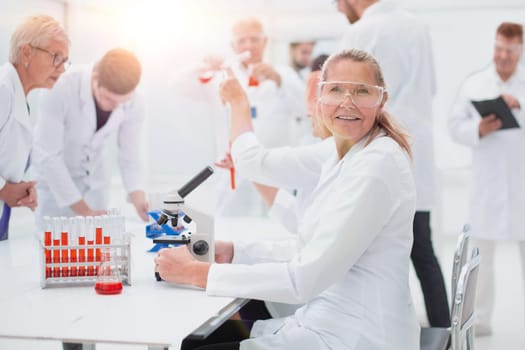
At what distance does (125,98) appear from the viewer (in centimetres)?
308

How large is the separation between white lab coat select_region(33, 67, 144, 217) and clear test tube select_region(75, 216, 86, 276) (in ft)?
4.02

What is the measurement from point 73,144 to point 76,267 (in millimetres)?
1473

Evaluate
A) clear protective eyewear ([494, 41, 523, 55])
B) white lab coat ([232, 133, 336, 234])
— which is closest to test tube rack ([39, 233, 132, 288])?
white lab coat ([232, 133, 336, 234])

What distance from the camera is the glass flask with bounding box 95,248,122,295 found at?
1.83 m

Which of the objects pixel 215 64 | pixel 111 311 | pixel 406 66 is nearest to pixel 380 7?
pixel 406 66

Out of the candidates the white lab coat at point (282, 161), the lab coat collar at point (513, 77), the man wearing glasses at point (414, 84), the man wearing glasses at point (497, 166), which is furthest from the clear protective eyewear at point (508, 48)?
the white lab coat at point (282, 161)

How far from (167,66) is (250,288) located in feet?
14.1

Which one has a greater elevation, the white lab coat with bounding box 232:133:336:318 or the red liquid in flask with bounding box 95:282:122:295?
the white lab coat with bounding box 232:133:336:318

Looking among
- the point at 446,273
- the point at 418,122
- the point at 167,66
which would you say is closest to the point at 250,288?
the point at 418,122

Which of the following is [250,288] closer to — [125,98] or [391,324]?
[391,324]

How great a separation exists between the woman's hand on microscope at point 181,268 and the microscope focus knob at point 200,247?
0.11 meters

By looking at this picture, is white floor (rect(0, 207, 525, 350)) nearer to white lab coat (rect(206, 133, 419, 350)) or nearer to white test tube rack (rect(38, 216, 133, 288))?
white test tube rack (rect(38, 216, 133, 288))

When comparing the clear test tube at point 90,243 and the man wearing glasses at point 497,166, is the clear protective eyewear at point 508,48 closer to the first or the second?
the man wearing glasses at point 497,166

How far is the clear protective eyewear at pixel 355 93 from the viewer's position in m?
1.77
